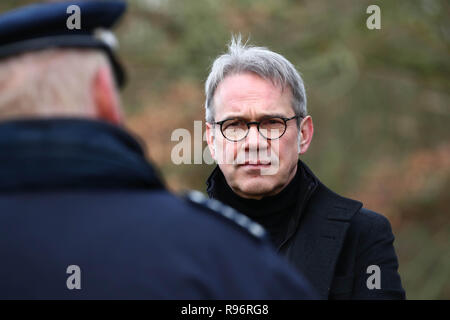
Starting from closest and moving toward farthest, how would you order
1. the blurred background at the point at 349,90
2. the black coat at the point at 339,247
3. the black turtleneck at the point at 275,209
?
the black coat at the point at 339,247 → the black turtleneck at the point at 275,209 → the blurred background at the point at 349,90

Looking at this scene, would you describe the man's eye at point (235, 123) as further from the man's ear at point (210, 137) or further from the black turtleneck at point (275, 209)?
the black turtleneck at point (275, 209)

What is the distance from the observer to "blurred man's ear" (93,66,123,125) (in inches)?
54.9

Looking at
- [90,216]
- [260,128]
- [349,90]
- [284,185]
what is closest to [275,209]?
[284,185]

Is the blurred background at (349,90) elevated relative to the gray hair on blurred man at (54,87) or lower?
elevated

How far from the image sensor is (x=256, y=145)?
301 cm

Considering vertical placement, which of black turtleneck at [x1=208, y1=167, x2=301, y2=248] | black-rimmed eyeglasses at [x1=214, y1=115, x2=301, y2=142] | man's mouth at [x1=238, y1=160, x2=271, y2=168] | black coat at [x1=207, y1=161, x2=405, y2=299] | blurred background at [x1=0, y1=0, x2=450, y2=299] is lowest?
black coat at [x1=207, y1=161, x2=405, y2=299]

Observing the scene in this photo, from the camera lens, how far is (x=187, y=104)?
9344mm

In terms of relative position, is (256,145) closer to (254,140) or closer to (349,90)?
(254,140)

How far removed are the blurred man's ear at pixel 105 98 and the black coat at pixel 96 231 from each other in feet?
0.18

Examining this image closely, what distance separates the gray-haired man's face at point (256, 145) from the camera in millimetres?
2984

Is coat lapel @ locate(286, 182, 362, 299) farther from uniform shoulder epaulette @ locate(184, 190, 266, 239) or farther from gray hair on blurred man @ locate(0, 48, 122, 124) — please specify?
gray hair on blurred man @ locate(0, 48, 122, 124)

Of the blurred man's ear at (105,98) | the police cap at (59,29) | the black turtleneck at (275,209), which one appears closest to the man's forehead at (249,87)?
the black turtleneck at (275,209)

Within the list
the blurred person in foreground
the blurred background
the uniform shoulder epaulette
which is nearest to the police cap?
the blurred person in foreground
